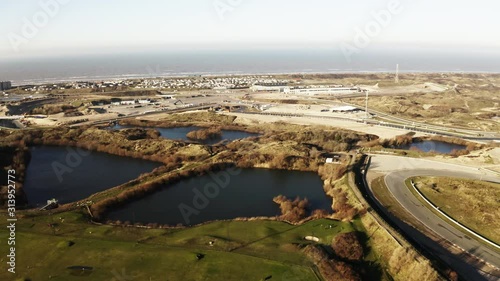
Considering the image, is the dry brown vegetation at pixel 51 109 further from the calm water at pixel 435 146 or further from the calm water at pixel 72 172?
the calm water at pixel 435 146

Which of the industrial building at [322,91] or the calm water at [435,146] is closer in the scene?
the calm water at [435,146]

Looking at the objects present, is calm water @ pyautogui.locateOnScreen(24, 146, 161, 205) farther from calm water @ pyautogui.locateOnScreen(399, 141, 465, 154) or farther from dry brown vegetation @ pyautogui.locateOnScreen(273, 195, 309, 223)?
calm water @ pyautogui.locateOnScreen(399, 141, 465, 154)

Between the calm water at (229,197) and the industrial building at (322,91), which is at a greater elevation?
the industrial building at (322,91)

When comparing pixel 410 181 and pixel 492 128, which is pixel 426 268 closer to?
pixel 410 181

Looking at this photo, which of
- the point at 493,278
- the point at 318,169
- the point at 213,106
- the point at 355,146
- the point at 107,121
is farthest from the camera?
the point at 213,106

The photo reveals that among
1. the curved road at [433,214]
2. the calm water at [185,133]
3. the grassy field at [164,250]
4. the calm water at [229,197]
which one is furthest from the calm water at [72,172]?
the curved road at [433,214]

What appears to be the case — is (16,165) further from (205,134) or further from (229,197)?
(229,197)

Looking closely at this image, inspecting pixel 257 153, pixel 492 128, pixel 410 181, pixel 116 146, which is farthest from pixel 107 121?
pixel 492 128
